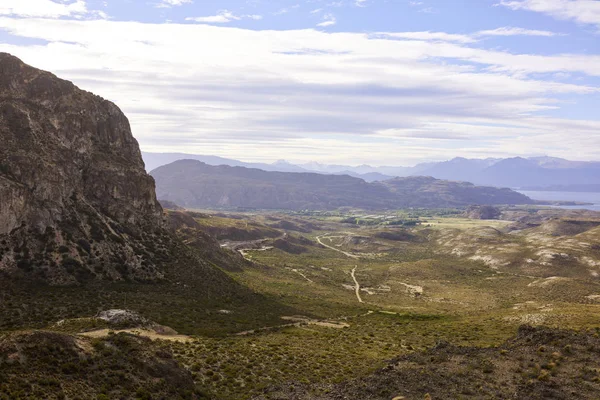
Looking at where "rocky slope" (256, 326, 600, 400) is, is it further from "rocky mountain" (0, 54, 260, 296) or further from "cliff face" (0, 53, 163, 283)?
"cliff face" (0, 53, 163, 283)

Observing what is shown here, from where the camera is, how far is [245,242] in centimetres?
18850

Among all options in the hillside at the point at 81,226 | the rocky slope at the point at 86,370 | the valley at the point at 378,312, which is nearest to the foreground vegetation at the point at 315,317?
the valley at the point at 378,312

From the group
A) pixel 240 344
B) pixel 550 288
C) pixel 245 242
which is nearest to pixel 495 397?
pixel 240 344

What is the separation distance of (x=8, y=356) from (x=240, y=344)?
22274 mm

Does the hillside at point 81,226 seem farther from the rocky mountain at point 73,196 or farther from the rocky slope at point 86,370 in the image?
the rocky slope at point 86,370

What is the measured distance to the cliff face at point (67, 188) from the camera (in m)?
59.9

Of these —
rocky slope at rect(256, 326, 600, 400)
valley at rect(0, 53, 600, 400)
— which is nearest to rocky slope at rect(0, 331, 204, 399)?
valley at rect(0, 53, 600, 400)

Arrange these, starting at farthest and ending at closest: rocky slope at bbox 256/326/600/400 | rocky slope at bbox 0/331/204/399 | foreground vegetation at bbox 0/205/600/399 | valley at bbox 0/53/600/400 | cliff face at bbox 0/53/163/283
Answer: cliff face at bbox 0/53/163/283 → foreground vegetation at bbox 0/205/600/399 → rocky slope at bbox 256/326/600/400 → valley at bbox 0/53/600/400 → rocky slope at bbox 0/331/204/399

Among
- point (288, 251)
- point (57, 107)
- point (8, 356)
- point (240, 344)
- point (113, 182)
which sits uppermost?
point (57, 107)

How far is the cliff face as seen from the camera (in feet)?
196

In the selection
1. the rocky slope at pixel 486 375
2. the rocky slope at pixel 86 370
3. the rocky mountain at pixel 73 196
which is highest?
the rocky mountain at pixel 73 196

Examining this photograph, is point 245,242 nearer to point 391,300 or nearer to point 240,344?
point 391,300

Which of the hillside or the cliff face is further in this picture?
the cliff face

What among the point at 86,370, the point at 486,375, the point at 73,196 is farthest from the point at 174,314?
the point at 486,375
